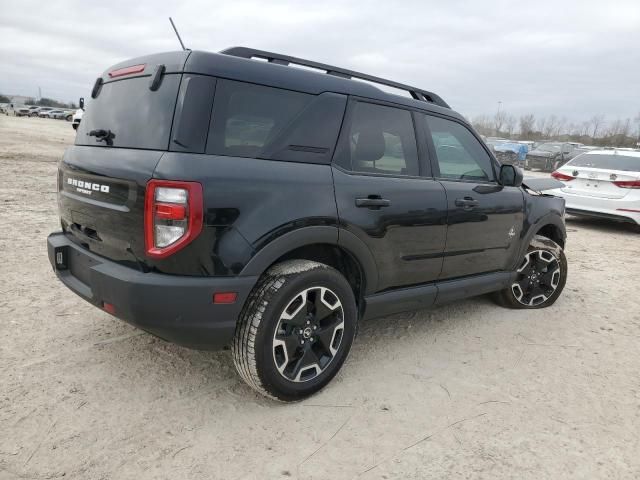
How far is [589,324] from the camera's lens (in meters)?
4.43

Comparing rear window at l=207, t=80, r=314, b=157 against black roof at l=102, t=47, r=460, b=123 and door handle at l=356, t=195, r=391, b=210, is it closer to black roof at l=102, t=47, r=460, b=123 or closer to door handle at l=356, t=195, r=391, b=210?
black roof at l=102, t=47, r=460, b=123

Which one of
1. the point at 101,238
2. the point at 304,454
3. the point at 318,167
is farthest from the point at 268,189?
the point at 304,454

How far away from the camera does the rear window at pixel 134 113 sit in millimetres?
2543

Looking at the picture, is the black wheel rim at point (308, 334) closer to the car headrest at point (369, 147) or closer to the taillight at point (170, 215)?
the taillight at point (170, 215)

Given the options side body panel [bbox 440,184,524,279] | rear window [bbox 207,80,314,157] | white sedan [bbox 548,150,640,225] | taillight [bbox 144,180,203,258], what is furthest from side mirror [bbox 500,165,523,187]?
white sedan [bbox 548,150,640,225]

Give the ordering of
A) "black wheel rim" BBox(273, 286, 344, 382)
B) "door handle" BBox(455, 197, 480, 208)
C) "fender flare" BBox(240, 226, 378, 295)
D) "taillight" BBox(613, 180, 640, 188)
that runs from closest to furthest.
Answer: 1. "fender flare" BBox(240, 226, 378, 295)
2. "black wheel rim" BBox(273, 286, 344, 382)
3. "door handle" BBox(455, 197, 480, 208)
4. "taillight" BBox(613, 180, 640, 188)

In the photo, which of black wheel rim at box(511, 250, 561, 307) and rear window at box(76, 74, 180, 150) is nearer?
rear window at box(76, 74, 180, 150)

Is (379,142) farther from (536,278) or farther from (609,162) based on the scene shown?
(609,162)

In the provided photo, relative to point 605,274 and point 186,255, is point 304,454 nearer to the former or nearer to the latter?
point 186,255

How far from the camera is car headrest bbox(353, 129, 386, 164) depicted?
3.13m

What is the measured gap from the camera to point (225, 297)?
2.50 meters

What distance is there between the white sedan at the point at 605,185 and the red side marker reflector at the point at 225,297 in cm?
810

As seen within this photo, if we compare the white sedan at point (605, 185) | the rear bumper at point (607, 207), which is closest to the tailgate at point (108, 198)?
the white sedan at point (605, 185)

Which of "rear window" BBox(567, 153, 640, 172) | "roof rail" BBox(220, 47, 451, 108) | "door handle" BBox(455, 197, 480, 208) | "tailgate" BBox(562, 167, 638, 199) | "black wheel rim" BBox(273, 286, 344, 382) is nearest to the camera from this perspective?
"black wheel rim" BBox(273, 286, 344, 382)
